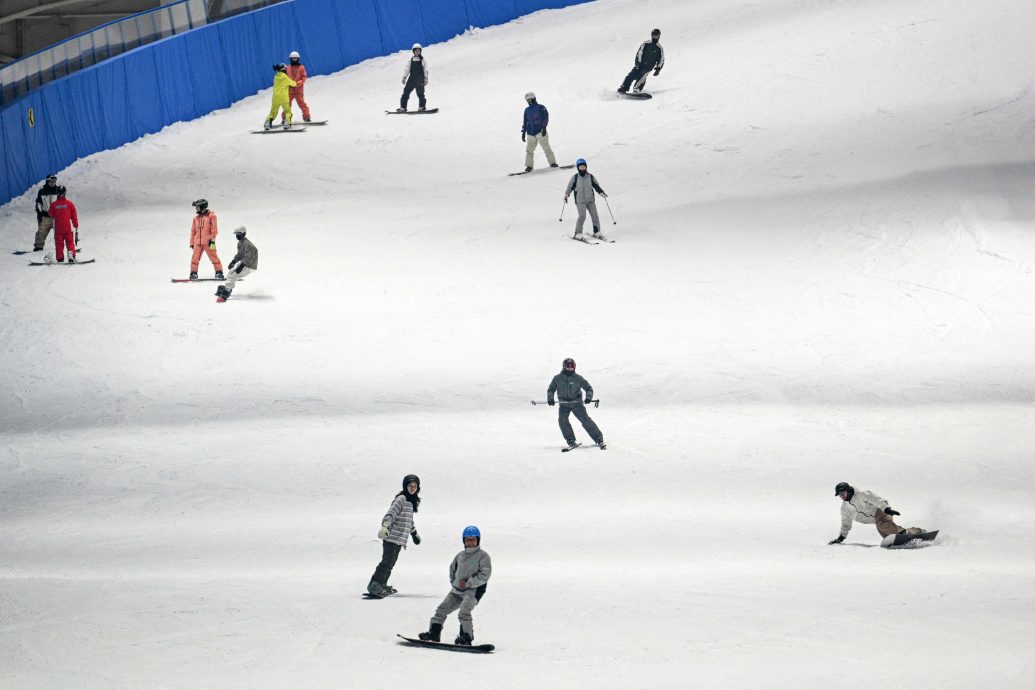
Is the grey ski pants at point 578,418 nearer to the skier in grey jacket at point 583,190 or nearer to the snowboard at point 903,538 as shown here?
the snowboard at point 903,538

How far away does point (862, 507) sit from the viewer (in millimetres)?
13336

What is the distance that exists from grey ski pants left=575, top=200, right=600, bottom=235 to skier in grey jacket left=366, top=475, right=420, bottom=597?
1131 centimetres

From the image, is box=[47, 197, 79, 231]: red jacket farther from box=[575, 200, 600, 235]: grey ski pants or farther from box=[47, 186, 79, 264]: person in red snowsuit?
box=[575, 200, 600, 235]: grey ski pants

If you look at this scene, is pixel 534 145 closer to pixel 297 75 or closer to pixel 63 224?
pixel 297 75

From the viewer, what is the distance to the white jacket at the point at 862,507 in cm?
1330

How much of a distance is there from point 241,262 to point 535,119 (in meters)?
6.85

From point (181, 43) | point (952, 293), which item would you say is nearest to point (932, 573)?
point (952, 293)

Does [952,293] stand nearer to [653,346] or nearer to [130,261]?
[653,346]

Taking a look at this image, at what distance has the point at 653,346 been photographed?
19766 mm

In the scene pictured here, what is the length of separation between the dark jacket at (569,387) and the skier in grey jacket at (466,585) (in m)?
5.41

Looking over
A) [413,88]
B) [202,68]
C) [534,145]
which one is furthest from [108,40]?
[534,145]

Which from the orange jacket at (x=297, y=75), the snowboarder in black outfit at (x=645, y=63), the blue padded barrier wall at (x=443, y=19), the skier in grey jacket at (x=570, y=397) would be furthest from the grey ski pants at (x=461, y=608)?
the blue padded barrier wall at (x=443, y=19)

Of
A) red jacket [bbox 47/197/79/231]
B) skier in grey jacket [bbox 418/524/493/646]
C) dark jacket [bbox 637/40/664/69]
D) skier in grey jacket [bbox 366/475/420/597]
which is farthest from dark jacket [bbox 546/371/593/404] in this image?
dark jacket [bbox 637/40/664/69]

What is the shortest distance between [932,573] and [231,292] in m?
12.9
